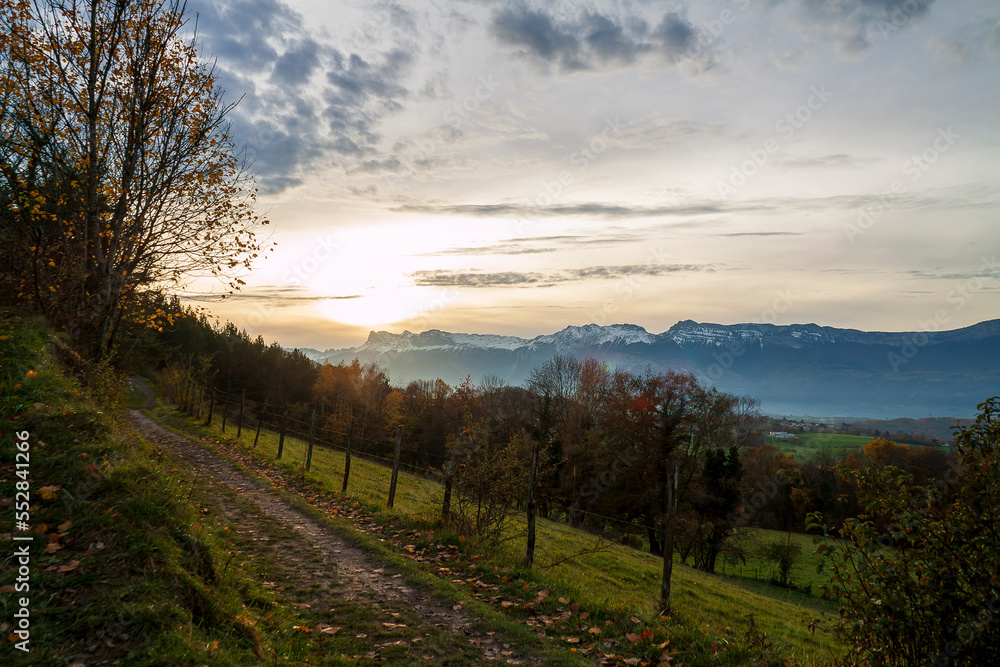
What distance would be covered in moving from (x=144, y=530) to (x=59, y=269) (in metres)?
11.3

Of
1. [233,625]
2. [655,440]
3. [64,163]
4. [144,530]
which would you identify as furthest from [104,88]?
[655,440]

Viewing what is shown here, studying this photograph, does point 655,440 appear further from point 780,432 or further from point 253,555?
point 780,432

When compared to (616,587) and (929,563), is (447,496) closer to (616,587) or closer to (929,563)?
(616,587)

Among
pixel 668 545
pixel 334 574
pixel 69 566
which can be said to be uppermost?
pixel 69 566

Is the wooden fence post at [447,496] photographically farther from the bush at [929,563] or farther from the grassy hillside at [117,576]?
the bush at [929,563]

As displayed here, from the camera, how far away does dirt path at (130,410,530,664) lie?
691 centimetres

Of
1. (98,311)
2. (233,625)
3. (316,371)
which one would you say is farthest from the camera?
(316,371)

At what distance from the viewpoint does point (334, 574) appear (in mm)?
8570

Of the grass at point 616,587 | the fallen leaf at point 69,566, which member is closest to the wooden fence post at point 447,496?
the grass at point 616,587

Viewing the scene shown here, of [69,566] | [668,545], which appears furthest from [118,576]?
[668,545]

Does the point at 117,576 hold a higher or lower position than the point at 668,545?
higher

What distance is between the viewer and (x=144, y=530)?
5.40 meters

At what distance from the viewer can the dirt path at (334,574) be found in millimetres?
6907

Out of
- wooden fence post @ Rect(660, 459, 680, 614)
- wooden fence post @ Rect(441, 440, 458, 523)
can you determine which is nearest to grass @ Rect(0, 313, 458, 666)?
wooden fence post @ Rect(441, 440, 458, 523)
